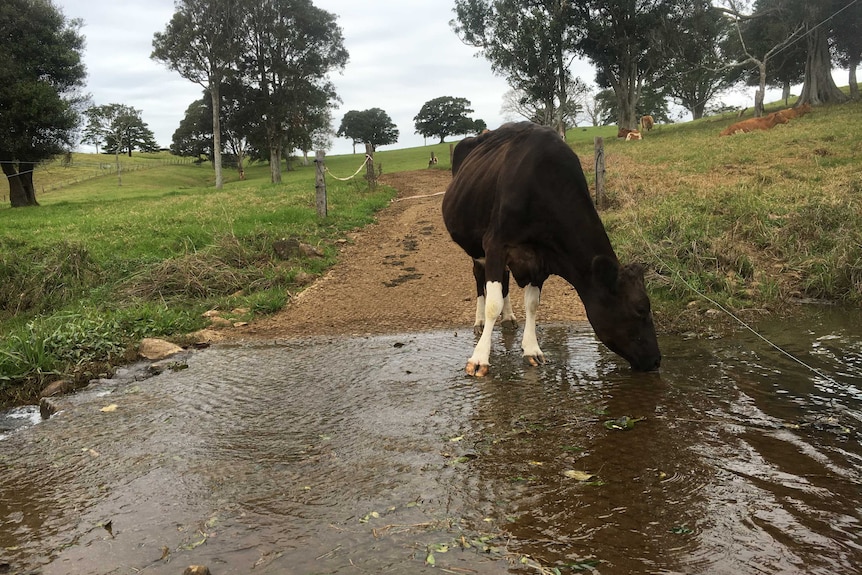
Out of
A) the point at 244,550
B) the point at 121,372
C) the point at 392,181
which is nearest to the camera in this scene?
the point at 244,550

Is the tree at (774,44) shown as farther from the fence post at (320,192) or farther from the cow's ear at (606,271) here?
the cow's ear at (606,271)

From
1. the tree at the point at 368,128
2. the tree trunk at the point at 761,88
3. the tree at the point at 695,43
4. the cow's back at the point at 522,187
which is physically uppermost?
the tree at the point at 368,128

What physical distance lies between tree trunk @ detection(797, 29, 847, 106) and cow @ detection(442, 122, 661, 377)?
1384 inches

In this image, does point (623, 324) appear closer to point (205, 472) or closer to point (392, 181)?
point (205, 472)

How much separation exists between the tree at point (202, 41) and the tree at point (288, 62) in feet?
6.03

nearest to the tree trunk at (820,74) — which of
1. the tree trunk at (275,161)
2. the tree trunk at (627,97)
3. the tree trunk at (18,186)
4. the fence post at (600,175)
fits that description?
the tree trunk at (627,97)

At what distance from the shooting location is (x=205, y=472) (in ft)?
10.7

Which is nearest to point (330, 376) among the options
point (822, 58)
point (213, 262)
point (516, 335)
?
point (516, 335)

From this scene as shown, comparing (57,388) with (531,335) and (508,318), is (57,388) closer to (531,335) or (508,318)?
(531,335)

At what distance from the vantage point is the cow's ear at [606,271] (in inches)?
177

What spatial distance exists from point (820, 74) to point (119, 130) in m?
81.0

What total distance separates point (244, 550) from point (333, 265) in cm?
840

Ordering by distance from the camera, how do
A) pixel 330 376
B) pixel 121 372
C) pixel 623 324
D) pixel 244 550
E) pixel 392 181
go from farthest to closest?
1. pixel 392 181
2. pixel 121 372
3. pixel 330 376
4. pixel 623 324
5. pixel 244 550

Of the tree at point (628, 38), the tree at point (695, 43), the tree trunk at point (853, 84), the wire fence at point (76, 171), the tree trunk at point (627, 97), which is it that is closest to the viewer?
the tree trunk at point (853, 84)
